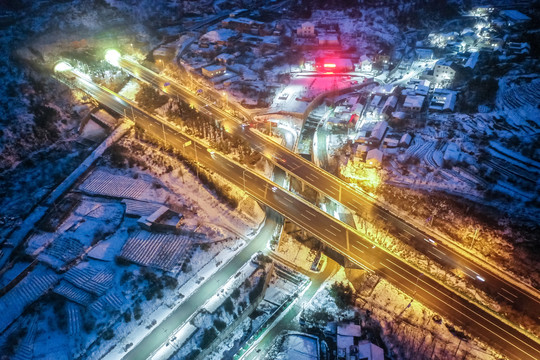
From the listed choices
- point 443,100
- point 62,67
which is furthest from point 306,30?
point 62,67

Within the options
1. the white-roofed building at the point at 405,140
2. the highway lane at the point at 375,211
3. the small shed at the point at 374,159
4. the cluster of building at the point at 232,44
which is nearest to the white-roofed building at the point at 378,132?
the white-roofed building at the point at 405,140

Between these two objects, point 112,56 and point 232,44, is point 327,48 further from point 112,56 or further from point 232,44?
point 112,56

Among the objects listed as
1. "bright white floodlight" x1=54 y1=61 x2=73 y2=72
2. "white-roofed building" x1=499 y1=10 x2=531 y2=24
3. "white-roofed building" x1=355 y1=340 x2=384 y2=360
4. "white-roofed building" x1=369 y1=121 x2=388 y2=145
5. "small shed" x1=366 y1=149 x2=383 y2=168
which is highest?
"white-roofed building" x1=499 y1=10 x2=531 y2=24

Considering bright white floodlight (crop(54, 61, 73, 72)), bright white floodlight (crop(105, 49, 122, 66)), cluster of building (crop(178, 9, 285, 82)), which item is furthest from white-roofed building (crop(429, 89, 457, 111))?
bright white floodlight (crop(54, 61, 73, 72))

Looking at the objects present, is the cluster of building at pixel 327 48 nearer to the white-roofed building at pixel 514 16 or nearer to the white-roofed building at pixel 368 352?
the white-roofed building at pixel 514 16

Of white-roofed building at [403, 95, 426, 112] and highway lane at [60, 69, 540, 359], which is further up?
white-roofed building at [403, 95, 426, 112]

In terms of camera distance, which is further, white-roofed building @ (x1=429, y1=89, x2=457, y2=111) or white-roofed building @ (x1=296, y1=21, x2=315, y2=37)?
white-roofed building @ (x1=296, y1=21, x2=315, y2=37)

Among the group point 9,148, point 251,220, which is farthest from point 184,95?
point 251,220

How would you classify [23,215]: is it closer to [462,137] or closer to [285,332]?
[285,332]

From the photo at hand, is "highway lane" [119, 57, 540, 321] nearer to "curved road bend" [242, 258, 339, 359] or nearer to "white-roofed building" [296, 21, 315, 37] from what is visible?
"curved road bend" [242, 258, 339, 359]
